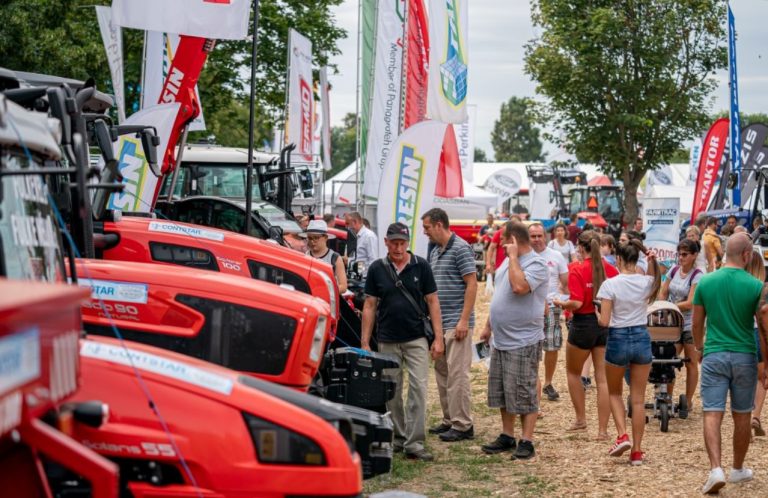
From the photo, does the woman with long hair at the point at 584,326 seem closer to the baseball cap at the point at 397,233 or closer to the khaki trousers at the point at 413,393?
the khaki trousers at the point at 413,393

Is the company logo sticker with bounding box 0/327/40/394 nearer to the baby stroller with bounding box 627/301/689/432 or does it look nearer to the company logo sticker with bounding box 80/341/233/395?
the company logo sticker with bounding box 80/341/233/395

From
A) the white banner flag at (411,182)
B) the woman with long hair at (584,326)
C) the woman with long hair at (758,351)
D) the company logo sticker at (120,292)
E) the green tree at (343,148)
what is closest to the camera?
the company logo sticker at (120,292)

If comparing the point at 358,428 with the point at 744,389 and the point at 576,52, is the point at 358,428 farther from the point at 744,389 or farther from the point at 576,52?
the point at 576,52

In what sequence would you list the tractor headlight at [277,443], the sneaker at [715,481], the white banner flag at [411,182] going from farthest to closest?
the white banner flag at [411,182]
the sneaker at [715,481]
the tractor headlight at [277,443]

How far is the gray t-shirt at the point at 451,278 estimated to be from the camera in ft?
34.7

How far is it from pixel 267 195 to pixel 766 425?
925 centimetres

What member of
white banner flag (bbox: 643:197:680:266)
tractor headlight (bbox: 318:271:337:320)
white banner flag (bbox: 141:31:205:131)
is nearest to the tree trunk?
white banner flag (bbox: 643:197:680:266)

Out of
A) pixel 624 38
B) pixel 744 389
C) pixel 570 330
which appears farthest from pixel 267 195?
pixel 624 38

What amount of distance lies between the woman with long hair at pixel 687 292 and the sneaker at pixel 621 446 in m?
1.92

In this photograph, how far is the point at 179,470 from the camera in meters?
4.64

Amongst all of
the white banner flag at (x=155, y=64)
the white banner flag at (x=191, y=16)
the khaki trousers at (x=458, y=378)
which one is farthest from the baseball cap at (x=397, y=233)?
the white banner flag at (x=155, y=64)

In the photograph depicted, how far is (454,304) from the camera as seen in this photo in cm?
1059

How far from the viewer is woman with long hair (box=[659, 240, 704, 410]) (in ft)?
38.2

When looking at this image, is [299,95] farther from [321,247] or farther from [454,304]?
[454,304]
